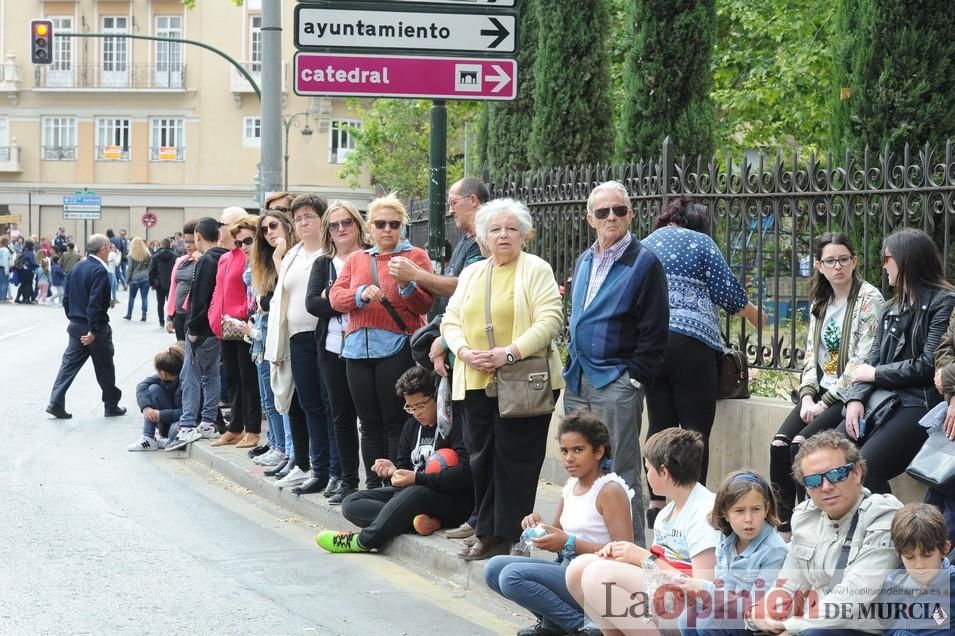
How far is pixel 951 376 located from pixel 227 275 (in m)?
7.43

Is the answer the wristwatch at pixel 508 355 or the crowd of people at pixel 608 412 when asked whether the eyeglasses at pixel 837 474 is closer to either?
the crowd of people at pixel 608 412

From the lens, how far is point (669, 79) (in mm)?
13617

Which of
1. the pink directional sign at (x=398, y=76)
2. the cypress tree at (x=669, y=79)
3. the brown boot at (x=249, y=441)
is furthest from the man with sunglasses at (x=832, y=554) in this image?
the cypress tree at (x=669, y=79)

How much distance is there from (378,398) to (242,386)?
12.2ft

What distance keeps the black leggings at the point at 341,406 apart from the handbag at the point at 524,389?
2.33 meters

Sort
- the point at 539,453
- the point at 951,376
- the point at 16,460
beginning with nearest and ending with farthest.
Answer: the point at 951,376, the point at 539,453, the point at 16,460

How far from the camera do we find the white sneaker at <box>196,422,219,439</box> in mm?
12945

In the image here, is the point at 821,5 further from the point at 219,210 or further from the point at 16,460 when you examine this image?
the point at 219,210

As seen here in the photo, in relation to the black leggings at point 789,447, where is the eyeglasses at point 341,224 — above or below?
above

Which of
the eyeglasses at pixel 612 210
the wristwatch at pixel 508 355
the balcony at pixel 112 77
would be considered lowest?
the wristwatch at pixel 508 355

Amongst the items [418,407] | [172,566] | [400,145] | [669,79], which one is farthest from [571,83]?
[400,145]

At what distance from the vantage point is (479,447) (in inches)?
293

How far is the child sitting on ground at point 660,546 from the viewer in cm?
550

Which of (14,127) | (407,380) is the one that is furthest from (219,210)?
(407,380)
